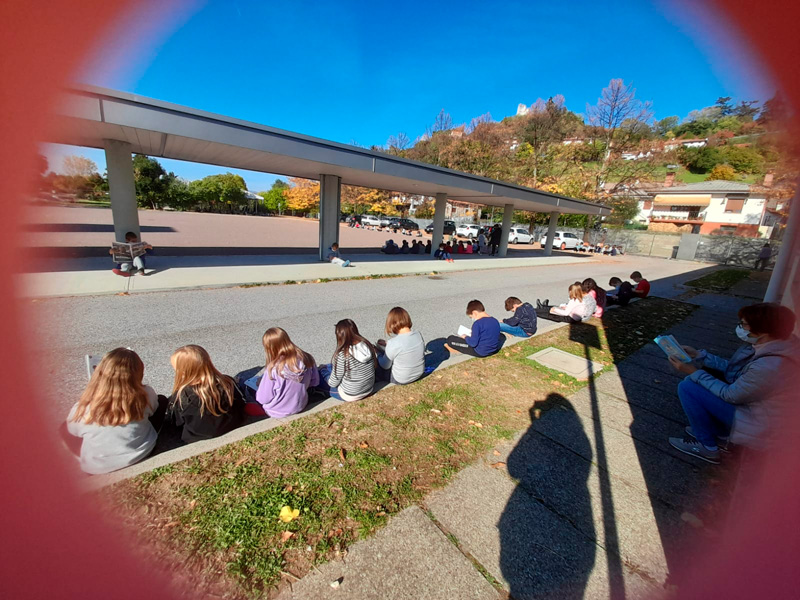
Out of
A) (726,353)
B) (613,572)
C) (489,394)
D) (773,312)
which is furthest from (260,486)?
(726,353)

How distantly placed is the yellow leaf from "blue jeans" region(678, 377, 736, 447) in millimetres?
3437

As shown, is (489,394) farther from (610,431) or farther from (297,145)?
(297,145)

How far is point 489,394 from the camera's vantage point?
3.81 metres

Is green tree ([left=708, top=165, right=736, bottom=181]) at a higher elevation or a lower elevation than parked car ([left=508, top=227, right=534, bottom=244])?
higher

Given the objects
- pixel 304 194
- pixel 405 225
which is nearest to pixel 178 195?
pixel 304 194

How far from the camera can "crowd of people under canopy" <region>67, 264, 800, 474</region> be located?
2.25 meters

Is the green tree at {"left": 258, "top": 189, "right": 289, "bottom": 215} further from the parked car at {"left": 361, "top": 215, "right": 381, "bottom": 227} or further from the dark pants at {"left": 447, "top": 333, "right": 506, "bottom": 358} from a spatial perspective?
the dark pants at {"left": 447, "top": 333, "right": 506, "bottom": 358}

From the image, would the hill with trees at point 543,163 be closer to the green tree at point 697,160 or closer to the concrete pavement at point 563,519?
the green tree at point 697,160

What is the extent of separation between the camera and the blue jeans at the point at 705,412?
2.81m

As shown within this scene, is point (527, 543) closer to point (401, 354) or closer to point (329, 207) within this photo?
point (401, 354)

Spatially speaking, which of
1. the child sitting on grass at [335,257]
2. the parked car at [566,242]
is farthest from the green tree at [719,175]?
the child sitting on grass at [335,257]

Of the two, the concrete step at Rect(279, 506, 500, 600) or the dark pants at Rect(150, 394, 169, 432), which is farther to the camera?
the dark pants at Rect(150, 394, 169, 432)

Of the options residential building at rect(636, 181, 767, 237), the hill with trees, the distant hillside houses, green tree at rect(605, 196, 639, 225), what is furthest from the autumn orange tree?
residential building at rect(636, 181, 767, 237)

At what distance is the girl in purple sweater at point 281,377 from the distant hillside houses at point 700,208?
39122mm
